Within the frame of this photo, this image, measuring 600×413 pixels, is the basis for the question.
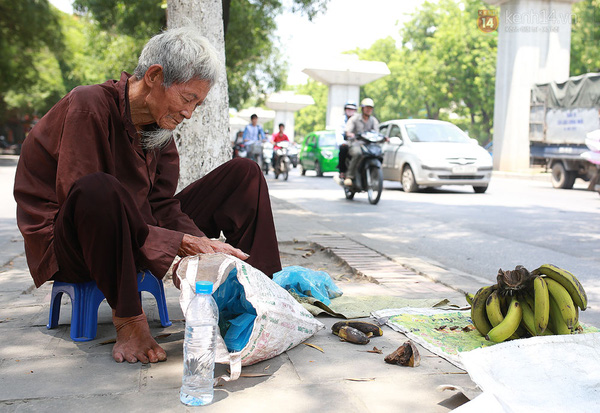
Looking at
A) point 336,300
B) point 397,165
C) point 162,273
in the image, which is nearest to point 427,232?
point 336,300

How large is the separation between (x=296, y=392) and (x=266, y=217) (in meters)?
1.10

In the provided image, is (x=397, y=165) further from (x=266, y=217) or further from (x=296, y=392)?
(x=296, y=392)

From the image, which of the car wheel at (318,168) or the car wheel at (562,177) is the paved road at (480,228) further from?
the car wheel at (318,168)

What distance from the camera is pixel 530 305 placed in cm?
282

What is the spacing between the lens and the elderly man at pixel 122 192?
2.53 metres

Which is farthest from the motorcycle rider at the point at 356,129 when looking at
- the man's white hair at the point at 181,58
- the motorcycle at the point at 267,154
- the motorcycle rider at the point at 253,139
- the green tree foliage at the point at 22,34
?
the green tree foliage at the point at 22,34

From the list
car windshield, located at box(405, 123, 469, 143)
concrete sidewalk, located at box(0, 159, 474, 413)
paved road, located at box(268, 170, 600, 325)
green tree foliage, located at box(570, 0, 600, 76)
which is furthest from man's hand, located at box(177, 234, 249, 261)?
green tree foliage, located at box(570, 0, 600, 76)

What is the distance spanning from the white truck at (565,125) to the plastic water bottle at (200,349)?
14.2 meters

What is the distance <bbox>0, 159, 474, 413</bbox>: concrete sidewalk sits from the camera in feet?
7.02

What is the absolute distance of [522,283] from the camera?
283 centimetres

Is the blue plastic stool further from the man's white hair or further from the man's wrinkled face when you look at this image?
the man's white hair

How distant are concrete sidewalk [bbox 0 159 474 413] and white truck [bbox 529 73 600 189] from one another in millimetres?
13686

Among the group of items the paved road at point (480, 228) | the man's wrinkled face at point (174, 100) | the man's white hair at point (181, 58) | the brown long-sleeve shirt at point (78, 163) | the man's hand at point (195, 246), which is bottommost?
the paved road at point (480, 228)

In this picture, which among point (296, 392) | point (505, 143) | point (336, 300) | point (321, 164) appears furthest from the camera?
point (505, 143)
